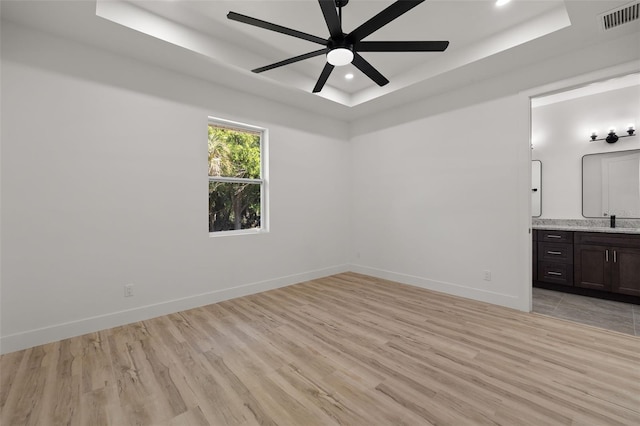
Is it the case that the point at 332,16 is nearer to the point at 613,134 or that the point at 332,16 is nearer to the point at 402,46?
the point at 402,46

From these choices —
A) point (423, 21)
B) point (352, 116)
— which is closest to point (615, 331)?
point (423, 21)

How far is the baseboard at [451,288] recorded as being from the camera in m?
3.39

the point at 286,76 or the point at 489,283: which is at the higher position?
the point at 286,76

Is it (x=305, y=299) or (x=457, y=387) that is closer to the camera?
(x=457, y=387)

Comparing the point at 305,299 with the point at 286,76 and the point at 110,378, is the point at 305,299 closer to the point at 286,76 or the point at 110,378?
the point at 110,378

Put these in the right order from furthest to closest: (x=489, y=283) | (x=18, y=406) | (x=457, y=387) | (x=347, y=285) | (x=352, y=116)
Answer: (x=352, y=116), (x=347, y=285), (x=489, y=283), (x=457, y=387), (x=18, y=406)

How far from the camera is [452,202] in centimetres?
397

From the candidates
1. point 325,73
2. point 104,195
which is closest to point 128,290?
point 104,195

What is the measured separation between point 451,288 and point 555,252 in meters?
1.70

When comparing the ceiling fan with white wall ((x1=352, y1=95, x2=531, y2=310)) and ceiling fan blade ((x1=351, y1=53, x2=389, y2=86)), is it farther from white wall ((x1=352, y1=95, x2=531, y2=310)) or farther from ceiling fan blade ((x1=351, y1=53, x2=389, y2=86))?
white wall ((x1=352, y1=95, x2=531, y2=310))

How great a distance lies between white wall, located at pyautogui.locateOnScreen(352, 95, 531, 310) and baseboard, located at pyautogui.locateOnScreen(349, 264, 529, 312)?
1 centimetres

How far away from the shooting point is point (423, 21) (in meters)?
2.84

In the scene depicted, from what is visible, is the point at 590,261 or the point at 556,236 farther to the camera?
the point at 556,236

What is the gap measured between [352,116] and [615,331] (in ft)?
14.4
